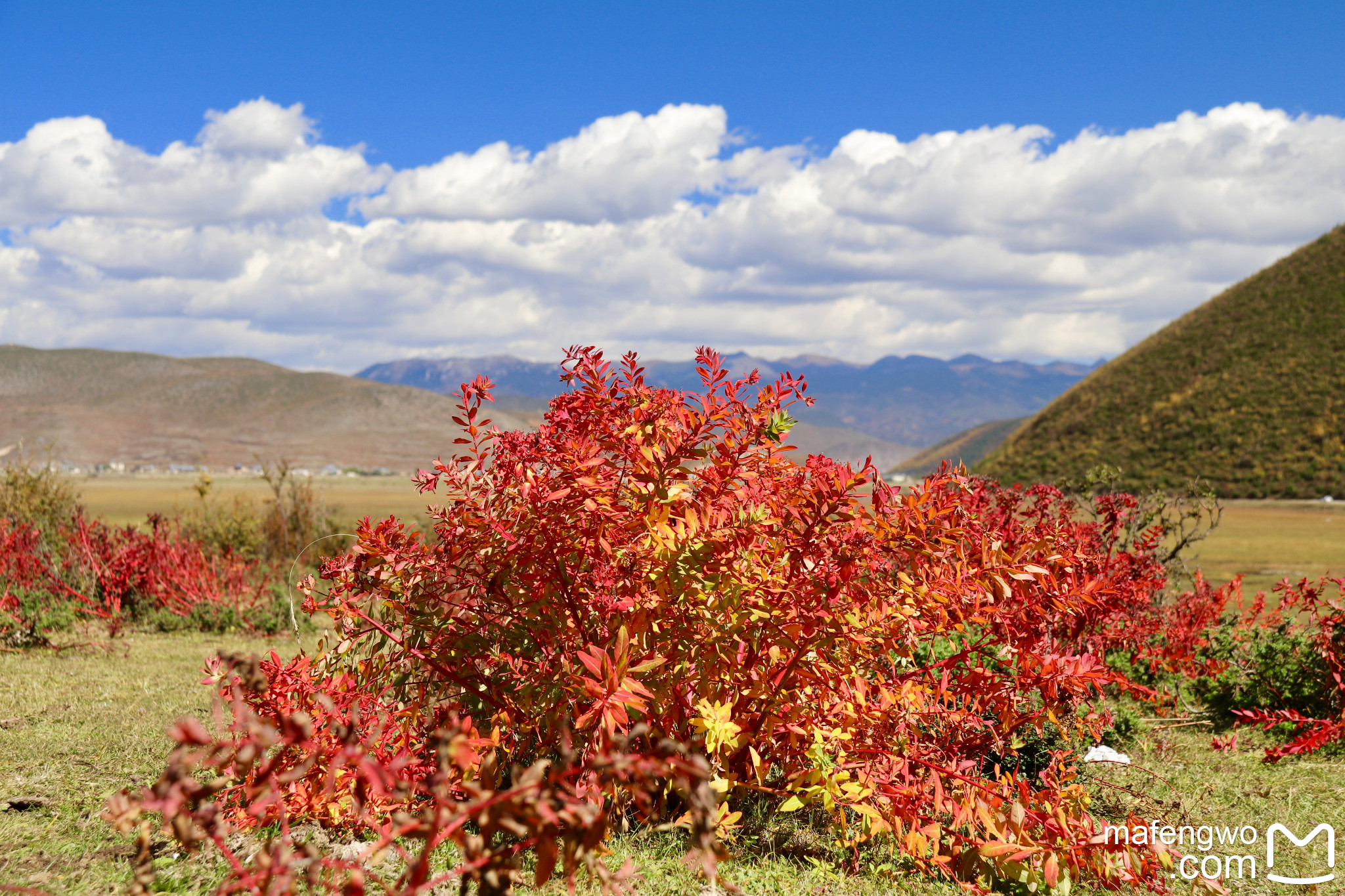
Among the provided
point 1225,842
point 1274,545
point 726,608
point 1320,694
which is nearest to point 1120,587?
point 1225,842

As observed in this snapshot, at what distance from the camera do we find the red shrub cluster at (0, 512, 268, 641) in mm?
8852

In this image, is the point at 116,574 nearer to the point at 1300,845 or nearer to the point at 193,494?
the point at 1300,845

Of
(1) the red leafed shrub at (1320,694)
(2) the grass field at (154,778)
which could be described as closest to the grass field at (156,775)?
(2) the grass field at (154,778)

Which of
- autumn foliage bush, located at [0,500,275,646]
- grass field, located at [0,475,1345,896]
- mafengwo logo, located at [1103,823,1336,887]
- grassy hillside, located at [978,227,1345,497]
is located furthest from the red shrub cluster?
grassy hillside, located at [978,227,1345,497]

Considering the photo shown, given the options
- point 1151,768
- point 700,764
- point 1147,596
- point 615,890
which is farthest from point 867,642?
point 1147,596

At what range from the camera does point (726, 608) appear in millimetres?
3492

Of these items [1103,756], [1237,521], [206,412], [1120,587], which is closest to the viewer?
[1103,756]

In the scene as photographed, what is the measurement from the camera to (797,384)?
361 centimetres

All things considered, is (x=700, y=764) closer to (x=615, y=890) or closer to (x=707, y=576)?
(x=615, y=890)

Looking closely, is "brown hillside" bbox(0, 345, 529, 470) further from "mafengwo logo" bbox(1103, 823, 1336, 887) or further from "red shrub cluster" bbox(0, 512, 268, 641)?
"mafengwo logo" bbox(1103, 823, 1336, 887)

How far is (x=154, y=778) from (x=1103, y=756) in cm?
484

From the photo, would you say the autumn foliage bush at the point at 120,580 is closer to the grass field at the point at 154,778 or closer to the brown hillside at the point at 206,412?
the grass field at the point at 154,778

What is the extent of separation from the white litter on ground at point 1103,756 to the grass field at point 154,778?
0.08 meters

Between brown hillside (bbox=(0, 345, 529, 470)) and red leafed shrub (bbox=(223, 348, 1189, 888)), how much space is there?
109 m
